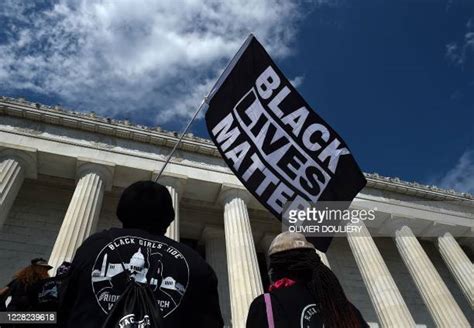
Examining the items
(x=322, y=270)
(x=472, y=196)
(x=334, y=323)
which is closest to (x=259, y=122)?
(x=322, y=270)

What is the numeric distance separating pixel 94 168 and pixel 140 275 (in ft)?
66.4

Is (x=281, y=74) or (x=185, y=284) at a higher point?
(x=281, y=74)

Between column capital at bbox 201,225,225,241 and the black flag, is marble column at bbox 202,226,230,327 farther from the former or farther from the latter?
the black flag

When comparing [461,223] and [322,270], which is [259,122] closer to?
[322,270]

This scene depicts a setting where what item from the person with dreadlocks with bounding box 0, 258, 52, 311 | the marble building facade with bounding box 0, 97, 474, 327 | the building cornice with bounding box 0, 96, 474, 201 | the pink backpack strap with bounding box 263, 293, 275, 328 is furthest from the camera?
the building cornice with bounding box 0, 96, 474, 201

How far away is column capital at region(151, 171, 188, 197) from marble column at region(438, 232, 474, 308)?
2188 cm

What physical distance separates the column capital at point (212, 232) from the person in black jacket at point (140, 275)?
941 inches

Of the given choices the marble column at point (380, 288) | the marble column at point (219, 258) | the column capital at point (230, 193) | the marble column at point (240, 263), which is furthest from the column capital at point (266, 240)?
the marble column at point (380, 288)

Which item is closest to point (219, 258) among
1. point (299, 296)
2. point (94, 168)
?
point (94, 168)

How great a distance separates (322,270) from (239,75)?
7.28 metres

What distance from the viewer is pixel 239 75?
1049cm

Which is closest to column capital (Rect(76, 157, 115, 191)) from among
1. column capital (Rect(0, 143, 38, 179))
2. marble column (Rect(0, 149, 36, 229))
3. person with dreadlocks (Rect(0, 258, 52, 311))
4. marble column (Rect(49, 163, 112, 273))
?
marble column (Rect(49, 163, 112, 273))

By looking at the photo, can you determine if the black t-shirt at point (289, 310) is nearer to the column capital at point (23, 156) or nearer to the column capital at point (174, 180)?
the column capital at point (174, 180)

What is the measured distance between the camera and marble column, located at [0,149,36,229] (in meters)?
18.2
